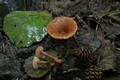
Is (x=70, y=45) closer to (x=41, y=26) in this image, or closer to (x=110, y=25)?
(x=41, y=26)

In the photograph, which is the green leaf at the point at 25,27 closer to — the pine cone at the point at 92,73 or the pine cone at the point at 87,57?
the pine cone at the point at 87,57

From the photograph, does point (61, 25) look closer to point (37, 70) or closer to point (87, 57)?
point (87, 57)

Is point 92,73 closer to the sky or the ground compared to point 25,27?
closer to the ground

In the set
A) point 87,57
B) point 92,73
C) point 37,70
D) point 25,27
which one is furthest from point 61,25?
point 92,73

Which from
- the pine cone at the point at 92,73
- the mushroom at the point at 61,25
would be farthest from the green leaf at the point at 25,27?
the pine cone at the point at 92,73

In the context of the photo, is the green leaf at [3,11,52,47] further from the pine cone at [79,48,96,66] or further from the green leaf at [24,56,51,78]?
the pine cone at [79,48,96,66]

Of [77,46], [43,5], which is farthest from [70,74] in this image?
[43,5]
